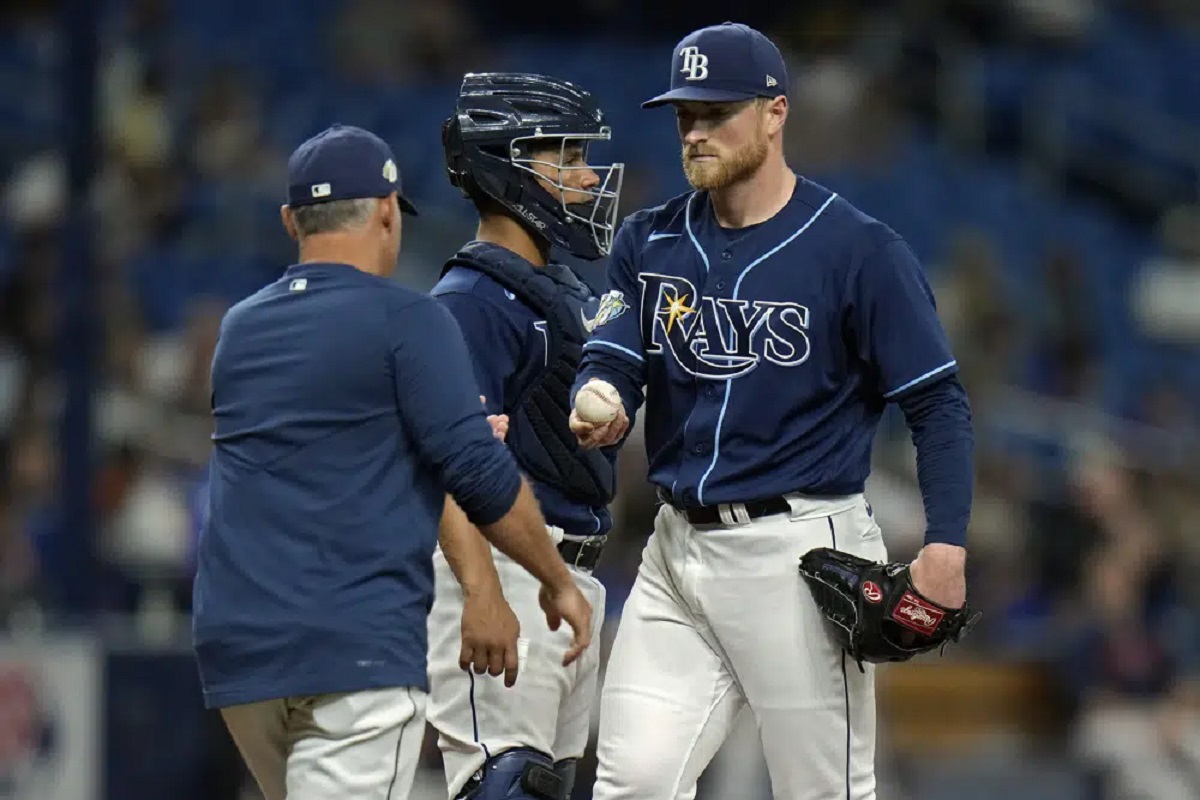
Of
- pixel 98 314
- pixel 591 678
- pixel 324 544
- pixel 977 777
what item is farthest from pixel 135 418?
pixel 324 544

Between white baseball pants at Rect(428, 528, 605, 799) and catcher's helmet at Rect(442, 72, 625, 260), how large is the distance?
2.50 ft

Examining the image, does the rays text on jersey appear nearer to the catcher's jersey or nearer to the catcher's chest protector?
the catcher's jersey

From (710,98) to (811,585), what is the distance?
1117 mm

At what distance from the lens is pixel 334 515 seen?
13.3 ft

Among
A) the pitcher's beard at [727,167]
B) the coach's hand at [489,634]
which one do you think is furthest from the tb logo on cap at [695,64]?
the coach's hand at [489,634]

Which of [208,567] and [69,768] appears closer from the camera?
[208,567]

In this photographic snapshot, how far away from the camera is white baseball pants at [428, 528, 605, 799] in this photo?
472cm

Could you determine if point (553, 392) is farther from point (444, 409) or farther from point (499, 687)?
point (444, 409)

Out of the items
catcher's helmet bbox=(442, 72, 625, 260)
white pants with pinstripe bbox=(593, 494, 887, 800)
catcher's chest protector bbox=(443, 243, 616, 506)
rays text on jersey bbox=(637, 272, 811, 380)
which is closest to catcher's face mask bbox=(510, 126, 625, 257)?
catcher's helmet bbox=(442, 72, 625, 260)

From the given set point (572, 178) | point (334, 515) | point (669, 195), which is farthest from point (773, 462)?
point (669, 195)

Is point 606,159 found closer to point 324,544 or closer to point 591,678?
point 591,678

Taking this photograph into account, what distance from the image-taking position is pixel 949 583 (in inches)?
174

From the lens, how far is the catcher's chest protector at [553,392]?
16.0ft

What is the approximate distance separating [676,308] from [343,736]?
1298mm
